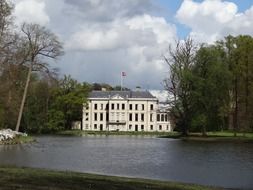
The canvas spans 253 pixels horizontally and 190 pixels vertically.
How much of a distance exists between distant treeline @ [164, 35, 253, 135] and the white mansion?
54.2 metres

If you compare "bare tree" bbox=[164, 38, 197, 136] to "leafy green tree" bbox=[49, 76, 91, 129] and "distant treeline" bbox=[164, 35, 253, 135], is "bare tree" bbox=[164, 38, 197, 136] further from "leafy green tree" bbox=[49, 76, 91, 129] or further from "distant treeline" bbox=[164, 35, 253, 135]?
"leafy green tree" bbox=[49, 76, 91, 129]

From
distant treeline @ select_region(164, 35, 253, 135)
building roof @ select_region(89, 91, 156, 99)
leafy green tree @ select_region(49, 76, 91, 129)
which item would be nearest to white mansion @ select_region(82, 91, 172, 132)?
building roof @ select_region(89, 91, 156, 99)

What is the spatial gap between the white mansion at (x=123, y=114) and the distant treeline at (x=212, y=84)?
2133 inches

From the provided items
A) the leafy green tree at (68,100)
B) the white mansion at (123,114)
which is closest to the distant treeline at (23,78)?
the leafy green tree at (68,100)

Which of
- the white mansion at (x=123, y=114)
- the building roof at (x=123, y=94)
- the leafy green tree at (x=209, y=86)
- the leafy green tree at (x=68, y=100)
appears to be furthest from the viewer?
the building roof at (x=123, y=94)

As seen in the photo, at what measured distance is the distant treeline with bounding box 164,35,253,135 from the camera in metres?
77.3

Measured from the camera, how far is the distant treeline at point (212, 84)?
254 feet

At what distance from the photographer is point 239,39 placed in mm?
82938

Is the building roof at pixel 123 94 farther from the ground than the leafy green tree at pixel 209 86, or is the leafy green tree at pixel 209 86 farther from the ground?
the building roof at pixel 123 94

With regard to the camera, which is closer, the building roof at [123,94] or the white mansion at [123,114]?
the white mansion at [123,114]

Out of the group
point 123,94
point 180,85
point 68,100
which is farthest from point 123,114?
point 180,85

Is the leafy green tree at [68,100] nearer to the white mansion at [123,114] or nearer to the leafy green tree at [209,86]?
the white mansion at [123,114]

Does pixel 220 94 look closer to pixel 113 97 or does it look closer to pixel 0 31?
pixel 0 31

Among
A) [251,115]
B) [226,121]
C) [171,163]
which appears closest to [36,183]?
[171,163]
